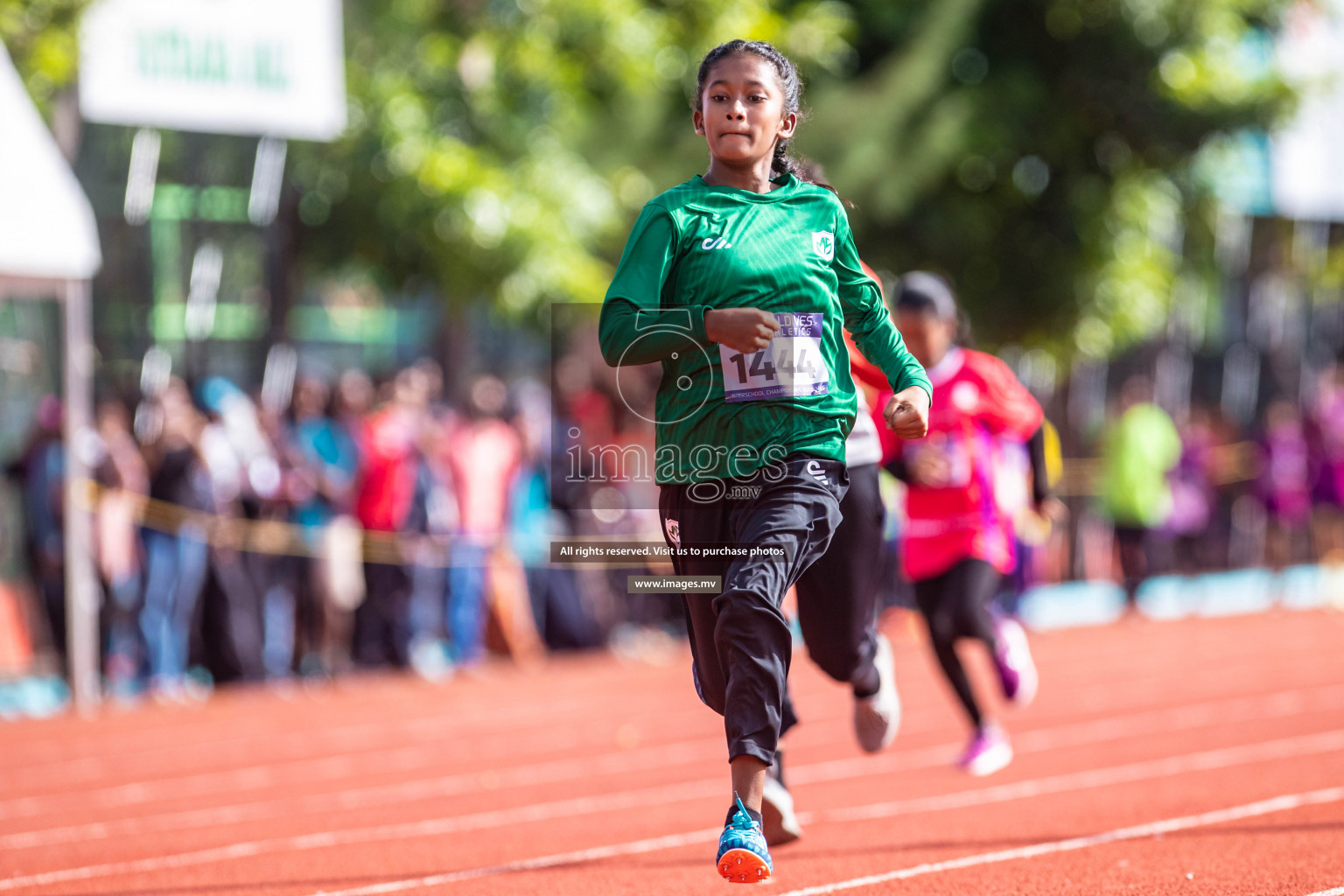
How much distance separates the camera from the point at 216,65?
12484mm

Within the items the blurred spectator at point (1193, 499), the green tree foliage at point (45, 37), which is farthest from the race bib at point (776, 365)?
the blurred spectator at point (1193, 499)

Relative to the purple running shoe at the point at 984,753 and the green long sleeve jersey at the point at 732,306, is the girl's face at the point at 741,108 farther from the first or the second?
the purple running shoe at the point at 984,753

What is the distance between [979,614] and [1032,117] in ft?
35.6

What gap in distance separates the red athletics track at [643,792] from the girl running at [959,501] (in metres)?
0.48

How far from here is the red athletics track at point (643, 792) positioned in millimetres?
5621

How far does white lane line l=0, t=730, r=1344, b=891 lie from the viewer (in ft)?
20.7

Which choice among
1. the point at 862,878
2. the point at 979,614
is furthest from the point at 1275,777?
the point at 862,878

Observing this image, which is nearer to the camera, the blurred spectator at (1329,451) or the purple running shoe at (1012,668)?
the purple running shoe at (1012,668)

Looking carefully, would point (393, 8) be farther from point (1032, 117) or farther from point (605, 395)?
point (1032, 117)

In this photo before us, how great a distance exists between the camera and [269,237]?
593 inches

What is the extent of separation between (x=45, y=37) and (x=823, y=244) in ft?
26.8

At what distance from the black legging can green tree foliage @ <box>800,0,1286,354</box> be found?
941 cm

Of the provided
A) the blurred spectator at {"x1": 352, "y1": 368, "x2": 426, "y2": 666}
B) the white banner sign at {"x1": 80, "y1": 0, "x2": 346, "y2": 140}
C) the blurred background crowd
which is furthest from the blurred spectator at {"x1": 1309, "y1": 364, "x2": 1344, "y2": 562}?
the white banner sign at {"x1": 80, "y1": 0, "x2": 346, "y2": 140}

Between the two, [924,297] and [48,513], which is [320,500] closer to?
[48,513]
